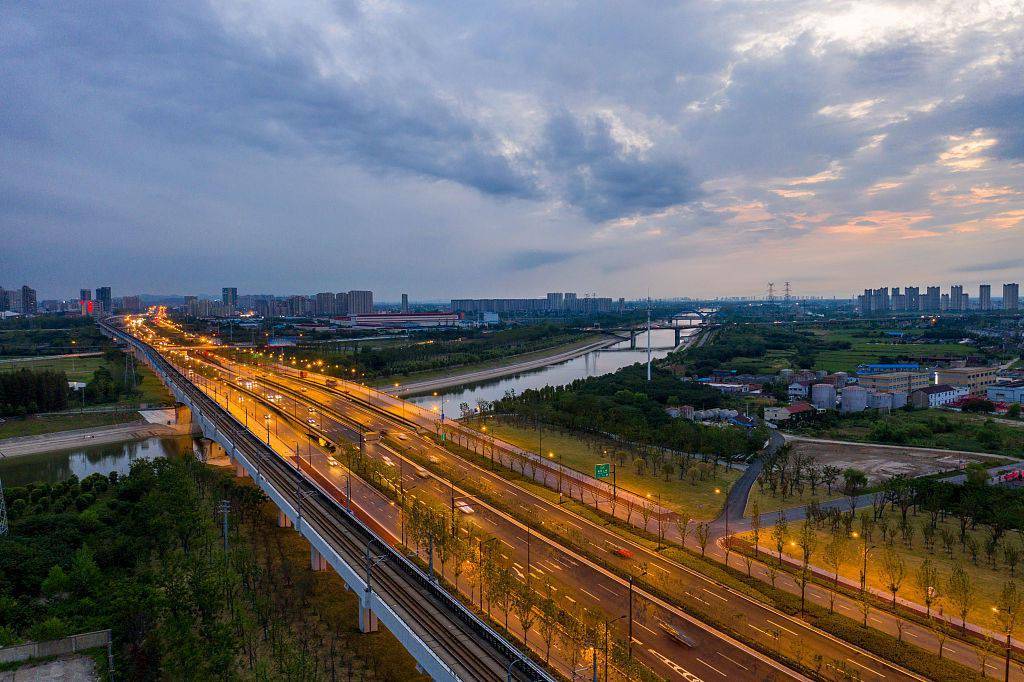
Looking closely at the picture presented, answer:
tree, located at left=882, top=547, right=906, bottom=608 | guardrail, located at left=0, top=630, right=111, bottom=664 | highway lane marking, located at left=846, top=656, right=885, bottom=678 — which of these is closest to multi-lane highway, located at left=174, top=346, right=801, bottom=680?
highway lane marking, located at left=846, top=656, right=885, bottom=678

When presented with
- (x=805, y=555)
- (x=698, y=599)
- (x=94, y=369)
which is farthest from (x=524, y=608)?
(x=94, y=369)

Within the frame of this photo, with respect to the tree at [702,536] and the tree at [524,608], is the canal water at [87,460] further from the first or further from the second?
the tree at [702,536]

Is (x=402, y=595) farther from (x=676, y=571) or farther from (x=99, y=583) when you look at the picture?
(x=99, y=583)

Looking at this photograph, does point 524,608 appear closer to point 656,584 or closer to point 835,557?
point 656,584

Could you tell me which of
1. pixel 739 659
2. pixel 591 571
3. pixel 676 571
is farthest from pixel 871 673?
pixel 591 571

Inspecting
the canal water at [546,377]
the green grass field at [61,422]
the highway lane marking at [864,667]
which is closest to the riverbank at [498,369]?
the canal water at [546,377]
